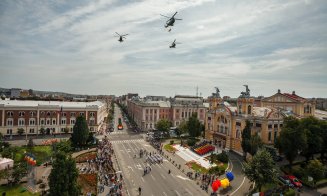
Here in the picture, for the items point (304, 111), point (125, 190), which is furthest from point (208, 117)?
point (125, 190)

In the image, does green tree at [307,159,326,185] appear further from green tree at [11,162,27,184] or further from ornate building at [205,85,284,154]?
green tree at [11,162,27,184]

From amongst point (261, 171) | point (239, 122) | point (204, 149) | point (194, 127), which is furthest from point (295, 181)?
point (194, 127)

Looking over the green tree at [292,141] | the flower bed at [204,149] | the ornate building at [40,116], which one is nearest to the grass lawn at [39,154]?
the ornate building at [40,116]

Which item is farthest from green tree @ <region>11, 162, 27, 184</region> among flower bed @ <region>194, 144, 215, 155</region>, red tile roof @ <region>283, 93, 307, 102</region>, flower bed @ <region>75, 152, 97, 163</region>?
red tile roof @ <region>283, 93, 307, 102</region>

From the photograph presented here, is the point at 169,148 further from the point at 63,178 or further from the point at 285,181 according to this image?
the point at 63,178

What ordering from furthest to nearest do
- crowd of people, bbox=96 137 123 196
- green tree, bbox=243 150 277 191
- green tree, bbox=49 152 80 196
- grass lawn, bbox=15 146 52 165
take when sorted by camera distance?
grass lawn, bbox=15 146 52 165, crowd of people, bbox=96 137 123 196, green tree, bbox=243 150 277 191, green tree, bbox=49 152 80 196
